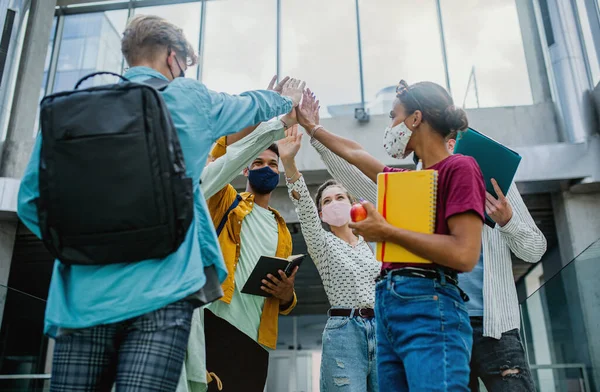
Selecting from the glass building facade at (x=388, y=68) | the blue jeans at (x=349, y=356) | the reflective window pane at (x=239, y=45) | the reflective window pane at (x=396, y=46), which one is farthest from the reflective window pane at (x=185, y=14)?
the blue jeans at (x=349, y=356)

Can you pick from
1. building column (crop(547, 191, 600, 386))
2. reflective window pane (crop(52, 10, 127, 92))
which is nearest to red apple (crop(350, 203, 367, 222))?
building column (crop(547, 191, 600, 386))

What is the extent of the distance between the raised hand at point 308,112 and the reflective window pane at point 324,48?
5952 mm

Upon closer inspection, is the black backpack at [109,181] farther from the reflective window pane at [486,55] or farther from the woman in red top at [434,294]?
the reflective window pane at [486,55]

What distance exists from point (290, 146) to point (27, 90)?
24.1 feet

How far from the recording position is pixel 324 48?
9023mm

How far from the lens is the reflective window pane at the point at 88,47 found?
9461 mm

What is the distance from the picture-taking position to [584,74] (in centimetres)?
685

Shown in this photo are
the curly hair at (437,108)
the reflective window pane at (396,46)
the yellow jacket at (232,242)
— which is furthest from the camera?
the reflective window pane at (396,46)

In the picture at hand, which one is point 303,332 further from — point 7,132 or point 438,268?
point 438,268

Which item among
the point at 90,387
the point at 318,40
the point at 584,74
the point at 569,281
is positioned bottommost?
the point at 90,387

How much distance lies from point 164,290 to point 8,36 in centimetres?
790

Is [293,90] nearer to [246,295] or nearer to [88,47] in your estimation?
[246,295]

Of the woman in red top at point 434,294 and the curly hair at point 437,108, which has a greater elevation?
the curly hair at point 437,108

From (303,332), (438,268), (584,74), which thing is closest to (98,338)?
(438,268)
